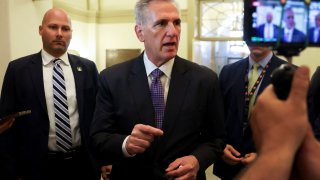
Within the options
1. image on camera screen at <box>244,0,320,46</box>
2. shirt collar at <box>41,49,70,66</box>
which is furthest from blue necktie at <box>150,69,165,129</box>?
shirt collar at <box>41,49,70,66</box>

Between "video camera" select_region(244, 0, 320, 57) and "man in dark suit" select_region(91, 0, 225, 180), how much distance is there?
78 cm

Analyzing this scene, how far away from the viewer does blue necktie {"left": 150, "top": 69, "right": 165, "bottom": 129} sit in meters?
1.48

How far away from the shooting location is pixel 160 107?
4.90 ft

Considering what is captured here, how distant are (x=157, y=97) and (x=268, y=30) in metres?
0.87

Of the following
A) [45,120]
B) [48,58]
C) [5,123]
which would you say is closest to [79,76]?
[48,58]

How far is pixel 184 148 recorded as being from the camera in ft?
4.83

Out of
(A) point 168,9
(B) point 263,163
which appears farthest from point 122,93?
(B) point 263,163

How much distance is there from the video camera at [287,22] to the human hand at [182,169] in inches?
28.6

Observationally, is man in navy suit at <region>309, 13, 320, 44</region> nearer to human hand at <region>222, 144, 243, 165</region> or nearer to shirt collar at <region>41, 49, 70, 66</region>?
human hand at <region>222, 144, 243, 165</region>

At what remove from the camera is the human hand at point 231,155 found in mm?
1834

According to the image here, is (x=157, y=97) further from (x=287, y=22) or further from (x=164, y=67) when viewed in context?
(x=287, y=22)

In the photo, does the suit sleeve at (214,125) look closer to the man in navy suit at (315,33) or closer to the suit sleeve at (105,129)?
the suit sleeve at (105,129)

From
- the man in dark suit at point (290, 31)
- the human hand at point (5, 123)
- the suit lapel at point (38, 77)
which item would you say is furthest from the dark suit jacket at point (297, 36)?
the suit lapel at point (38, 77)

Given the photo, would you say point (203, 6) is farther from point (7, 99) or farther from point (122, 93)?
point (122, 93)
